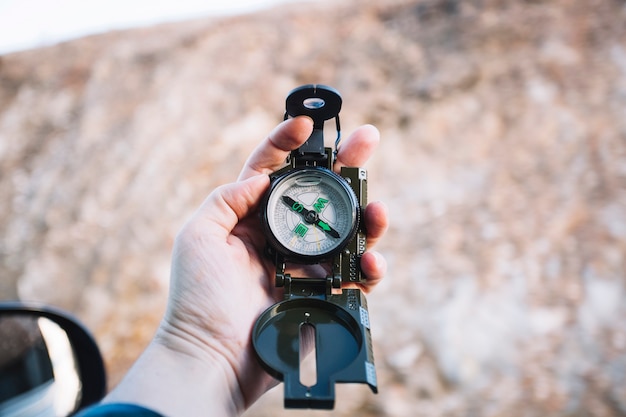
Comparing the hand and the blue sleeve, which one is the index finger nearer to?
the hand

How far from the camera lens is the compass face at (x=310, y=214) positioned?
200cm

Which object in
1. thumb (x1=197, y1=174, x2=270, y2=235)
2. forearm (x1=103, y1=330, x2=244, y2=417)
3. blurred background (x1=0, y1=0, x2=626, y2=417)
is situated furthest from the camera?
blurred background (x1=0, y1=0, x2=626, y2=417)

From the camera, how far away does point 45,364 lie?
1924 mm

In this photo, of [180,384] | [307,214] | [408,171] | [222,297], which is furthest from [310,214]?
[408,171]

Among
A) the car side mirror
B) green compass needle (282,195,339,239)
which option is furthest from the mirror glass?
green compass needle (282,195,339,239)

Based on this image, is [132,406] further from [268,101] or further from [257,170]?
[268,101]

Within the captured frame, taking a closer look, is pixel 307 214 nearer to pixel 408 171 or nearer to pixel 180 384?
pixel 180 384

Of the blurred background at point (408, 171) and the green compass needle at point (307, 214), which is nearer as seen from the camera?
the green compass needle at point (307, 214)

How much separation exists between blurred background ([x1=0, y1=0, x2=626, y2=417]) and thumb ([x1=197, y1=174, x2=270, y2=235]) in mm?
1640

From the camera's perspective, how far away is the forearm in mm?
1560

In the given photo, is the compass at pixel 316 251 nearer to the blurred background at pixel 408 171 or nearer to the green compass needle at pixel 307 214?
the green compass needle at pixel 307 214

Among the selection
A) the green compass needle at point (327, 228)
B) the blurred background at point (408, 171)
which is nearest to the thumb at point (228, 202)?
the green compass needle at point (327, 228)

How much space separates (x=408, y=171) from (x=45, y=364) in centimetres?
318

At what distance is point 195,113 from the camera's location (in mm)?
5266
